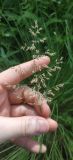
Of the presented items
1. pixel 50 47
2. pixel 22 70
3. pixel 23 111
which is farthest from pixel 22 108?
pixel 50 47

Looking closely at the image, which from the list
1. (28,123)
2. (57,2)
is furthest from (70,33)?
(28,123)

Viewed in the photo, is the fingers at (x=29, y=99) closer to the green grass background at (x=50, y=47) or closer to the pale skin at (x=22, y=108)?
the pale skin at (x=22, y=108)

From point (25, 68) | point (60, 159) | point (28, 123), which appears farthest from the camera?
point (60, 159)

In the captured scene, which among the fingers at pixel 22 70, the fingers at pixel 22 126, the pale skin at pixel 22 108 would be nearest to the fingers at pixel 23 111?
the pale skin at pixel 22 108

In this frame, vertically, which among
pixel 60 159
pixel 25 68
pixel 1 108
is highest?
pixel 25 68

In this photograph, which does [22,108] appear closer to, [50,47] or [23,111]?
[23,111]

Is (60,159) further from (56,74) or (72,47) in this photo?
(72,47)
